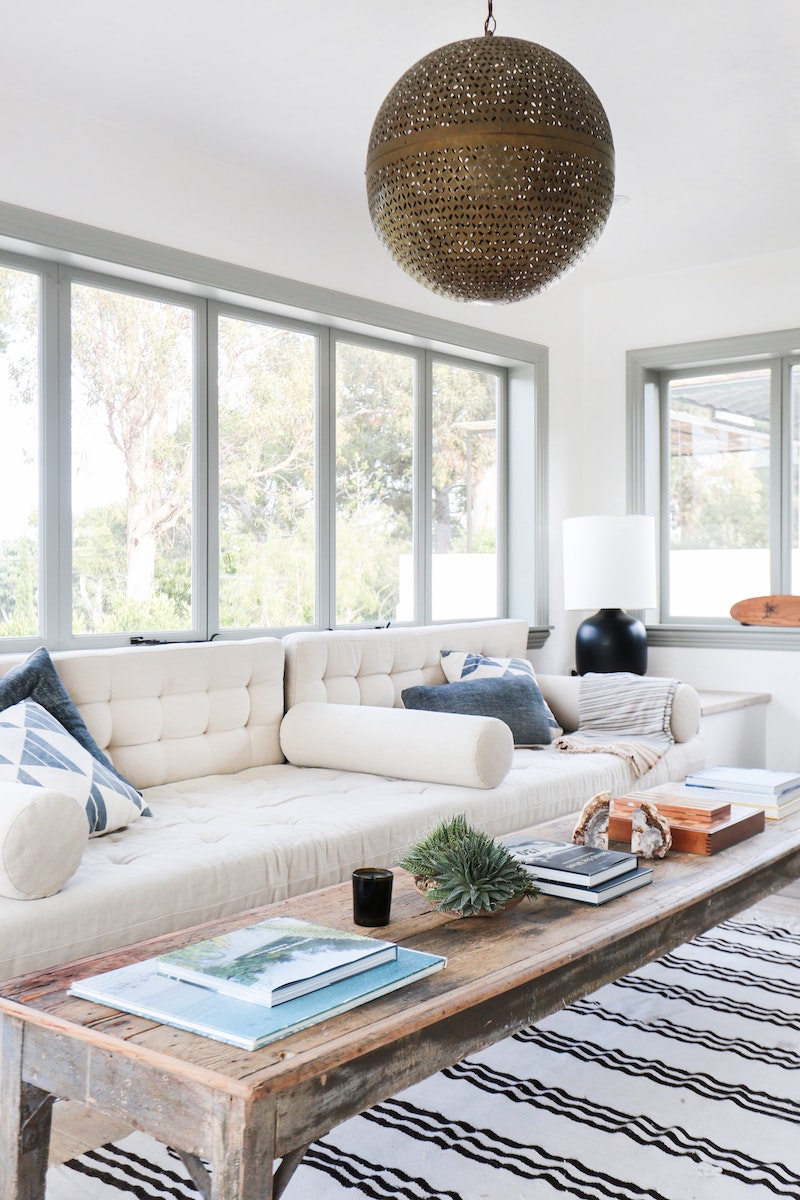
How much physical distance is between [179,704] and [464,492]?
A: 2276 millimetres

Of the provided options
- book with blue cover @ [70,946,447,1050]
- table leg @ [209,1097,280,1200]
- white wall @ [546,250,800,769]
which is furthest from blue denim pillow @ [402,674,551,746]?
table leg @ [209,1097,280,1200]

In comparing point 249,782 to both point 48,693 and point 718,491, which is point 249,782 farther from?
point 718,491

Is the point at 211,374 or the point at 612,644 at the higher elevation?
the point at 211,374

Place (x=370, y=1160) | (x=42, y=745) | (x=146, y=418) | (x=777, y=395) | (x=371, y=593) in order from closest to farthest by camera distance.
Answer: (x=370, y=1160) → (x=42, y=745) → (x=146, y=418) → (x=371, y=593) → (x=777, y=395)

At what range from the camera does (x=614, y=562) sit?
4.62 meters

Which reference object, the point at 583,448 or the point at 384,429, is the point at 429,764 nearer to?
the point at 384,429

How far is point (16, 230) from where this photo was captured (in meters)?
3.11

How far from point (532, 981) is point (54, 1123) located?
38.9 inches

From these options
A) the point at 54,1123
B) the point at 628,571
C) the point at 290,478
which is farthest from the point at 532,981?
the point at 628,571

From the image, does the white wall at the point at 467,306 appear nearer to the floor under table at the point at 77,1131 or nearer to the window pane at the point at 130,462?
the window pane at the point at 130,462

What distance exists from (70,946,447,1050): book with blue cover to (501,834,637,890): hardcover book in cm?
49

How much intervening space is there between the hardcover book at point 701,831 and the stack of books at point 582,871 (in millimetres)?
253

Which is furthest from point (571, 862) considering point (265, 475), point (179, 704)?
point (265, 475)

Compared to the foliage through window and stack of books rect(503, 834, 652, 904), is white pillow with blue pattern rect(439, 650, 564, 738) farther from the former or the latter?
stack of books rect(503, 834, 652, 904)
